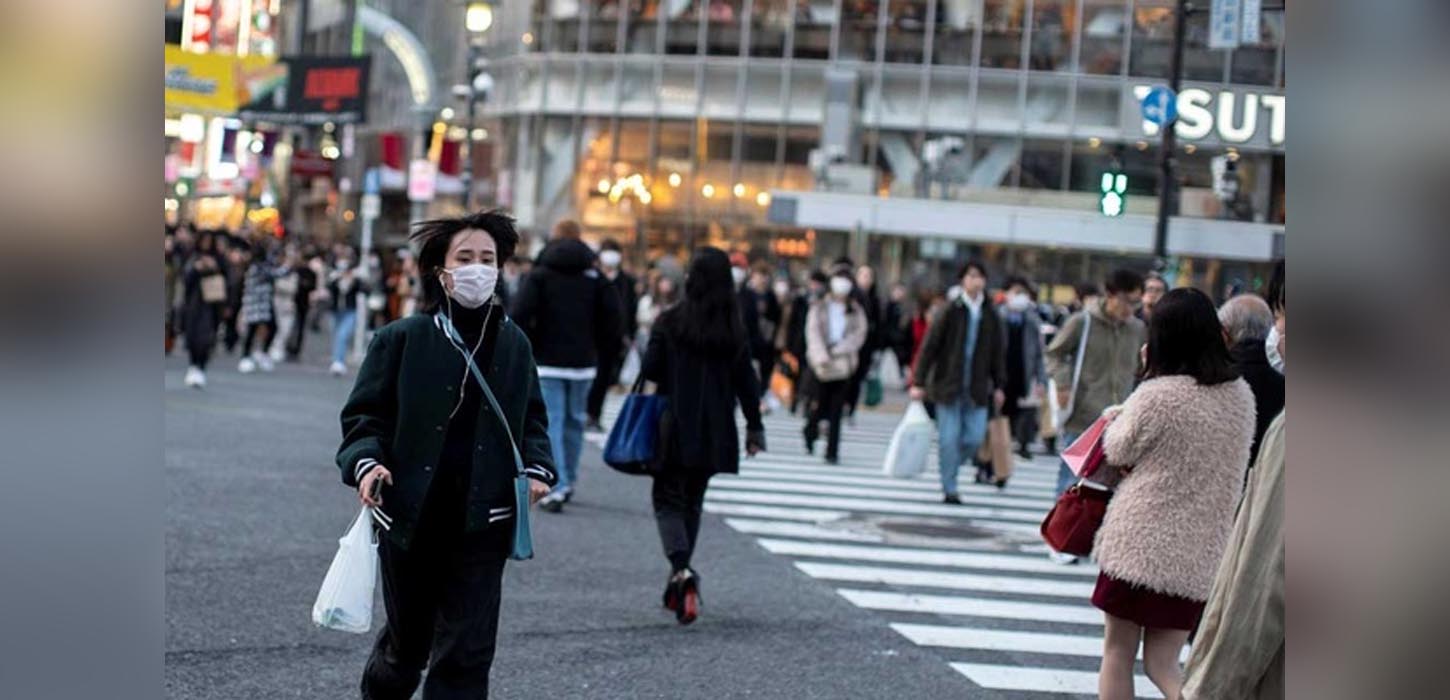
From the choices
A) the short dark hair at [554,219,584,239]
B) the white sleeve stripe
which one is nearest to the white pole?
the short dark hair at [554,219,584,239]

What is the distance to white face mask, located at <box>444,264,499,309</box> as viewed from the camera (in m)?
5.86

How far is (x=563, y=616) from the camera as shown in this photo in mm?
9141

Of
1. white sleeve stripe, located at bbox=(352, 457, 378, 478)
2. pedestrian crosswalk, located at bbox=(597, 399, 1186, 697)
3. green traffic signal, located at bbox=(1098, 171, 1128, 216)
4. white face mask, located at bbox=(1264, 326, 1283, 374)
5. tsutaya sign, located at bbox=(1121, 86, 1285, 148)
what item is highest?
tsutaya sign, located at bbox=(1121, 86, 1285, 148)

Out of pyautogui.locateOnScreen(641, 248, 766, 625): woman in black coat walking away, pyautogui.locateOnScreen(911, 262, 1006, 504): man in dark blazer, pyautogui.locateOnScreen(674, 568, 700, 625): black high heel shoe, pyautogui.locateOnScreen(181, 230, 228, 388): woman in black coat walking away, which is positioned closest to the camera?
pyautogui.locateOnScreen(674, 568, 700, 625): black high heel shoe

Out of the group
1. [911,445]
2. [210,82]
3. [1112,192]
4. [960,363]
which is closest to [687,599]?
[960,363]

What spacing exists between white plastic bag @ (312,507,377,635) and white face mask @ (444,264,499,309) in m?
0.77

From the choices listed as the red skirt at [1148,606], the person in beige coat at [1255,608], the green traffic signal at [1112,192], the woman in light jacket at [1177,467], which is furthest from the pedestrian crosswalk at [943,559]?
the green traffic signal at [1112,192]

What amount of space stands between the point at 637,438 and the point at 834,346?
9290mm

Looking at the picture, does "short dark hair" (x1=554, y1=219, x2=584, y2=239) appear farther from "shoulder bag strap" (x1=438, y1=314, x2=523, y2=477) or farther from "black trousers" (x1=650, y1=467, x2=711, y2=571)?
"shoulder bag strap" (x1=438, y1=314, x2=523, y2=477)
